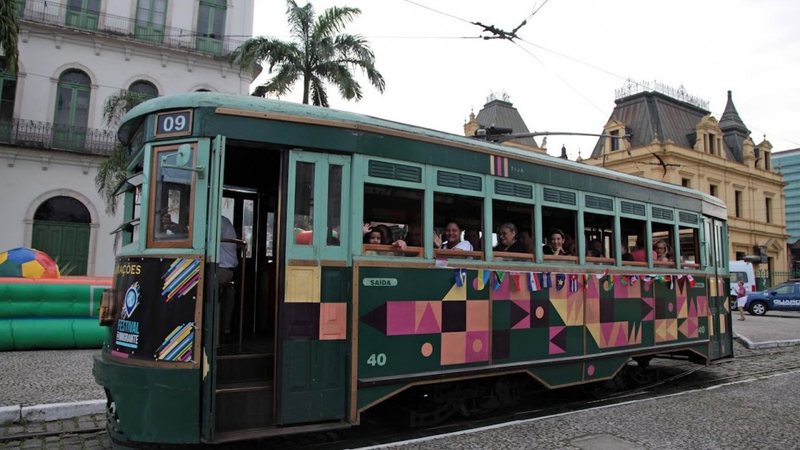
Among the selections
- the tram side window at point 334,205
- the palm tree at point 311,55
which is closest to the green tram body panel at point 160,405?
the tram side window at point 334,205

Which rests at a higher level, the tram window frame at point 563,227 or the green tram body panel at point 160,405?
the tram window frame at point 563,227

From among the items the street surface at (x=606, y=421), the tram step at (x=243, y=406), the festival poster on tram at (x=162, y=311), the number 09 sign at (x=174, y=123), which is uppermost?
the number 09 sign at (x=174, y=123)

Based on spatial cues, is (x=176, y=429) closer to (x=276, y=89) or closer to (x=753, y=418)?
(x=753, y=418)

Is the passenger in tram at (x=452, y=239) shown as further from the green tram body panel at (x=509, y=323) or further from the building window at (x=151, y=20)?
the building window at (x=151, y=20)

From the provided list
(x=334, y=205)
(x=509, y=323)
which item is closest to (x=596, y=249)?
(x=509, y=323)

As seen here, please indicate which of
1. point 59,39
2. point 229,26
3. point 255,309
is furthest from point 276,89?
point 255,309

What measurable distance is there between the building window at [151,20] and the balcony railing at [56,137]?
3.76 metres

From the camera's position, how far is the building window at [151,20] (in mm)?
20375

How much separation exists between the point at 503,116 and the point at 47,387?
36855mm

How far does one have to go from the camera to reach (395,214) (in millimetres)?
5859

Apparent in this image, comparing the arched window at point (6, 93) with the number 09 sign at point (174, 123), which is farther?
the arched window at point (6, 93)

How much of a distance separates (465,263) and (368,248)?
3.71 ft

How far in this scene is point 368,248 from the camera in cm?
520

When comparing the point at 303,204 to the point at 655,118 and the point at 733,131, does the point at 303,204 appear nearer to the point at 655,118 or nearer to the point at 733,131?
the point at 655,118
